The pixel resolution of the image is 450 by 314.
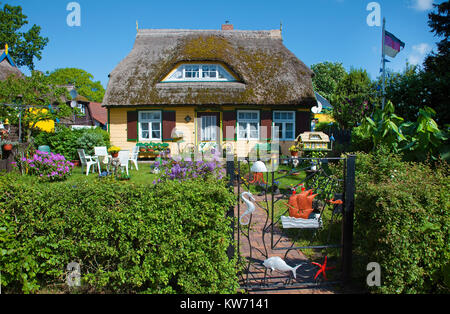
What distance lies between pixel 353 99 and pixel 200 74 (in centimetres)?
988

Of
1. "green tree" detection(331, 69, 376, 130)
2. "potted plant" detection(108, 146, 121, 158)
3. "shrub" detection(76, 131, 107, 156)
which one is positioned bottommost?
"potted plant" detection(108, 146, 121, 158)

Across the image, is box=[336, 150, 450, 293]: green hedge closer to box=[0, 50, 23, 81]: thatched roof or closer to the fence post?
the fence post

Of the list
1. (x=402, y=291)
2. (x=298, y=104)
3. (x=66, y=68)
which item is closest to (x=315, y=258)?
(x=402, y=291)

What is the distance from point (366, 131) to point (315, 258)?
432cm

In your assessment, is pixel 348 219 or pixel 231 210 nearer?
pixel 231 210

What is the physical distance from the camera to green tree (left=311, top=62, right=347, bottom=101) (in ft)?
136

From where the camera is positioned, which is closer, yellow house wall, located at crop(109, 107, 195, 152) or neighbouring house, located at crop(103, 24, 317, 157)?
neighbouring house, located at crop(103, 24, 317, 157)

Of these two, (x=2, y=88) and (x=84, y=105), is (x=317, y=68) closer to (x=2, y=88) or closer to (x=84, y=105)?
(x=84, y=105)

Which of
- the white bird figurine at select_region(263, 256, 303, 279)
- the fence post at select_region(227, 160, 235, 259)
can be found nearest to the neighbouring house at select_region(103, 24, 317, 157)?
the fence post at select_region(227, 160, 235, 259)

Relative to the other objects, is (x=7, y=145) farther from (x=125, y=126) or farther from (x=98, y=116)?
(x=98, y=116)

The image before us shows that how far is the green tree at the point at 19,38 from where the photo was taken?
101ft

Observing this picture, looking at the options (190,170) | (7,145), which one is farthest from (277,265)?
(7,145)

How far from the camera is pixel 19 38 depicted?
31.8 m

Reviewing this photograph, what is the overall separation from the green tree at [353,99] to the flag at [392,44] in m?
4.33
